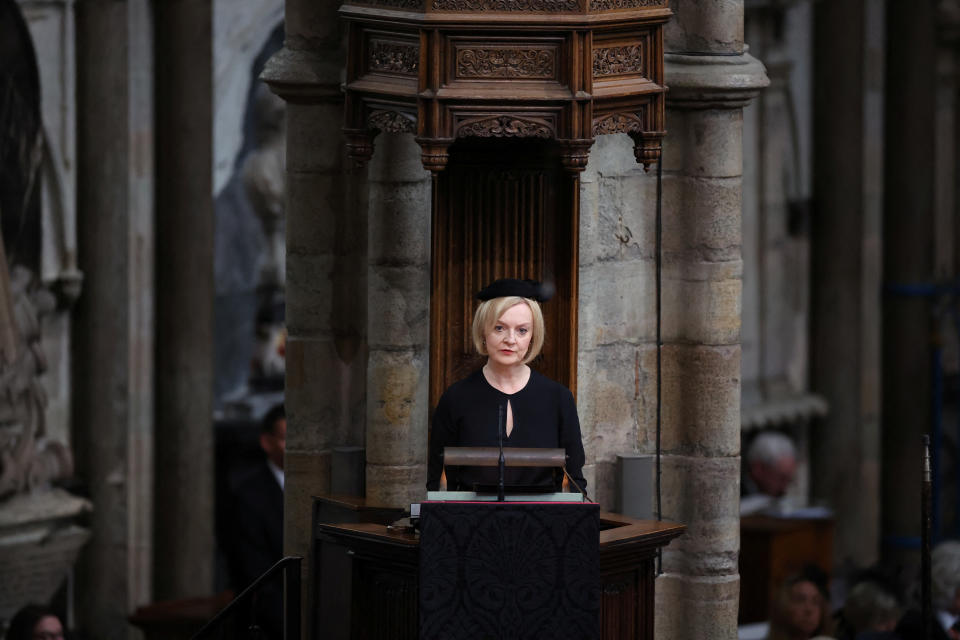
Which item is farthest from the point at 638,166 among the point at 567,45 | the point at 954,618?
the point at 954,618

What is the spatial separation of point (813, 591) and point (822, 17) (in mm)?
4777

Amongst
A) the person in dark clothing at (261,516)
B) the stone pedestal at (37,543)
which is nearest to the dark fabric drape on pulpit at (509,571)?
the person in dark clothing at (261,516)

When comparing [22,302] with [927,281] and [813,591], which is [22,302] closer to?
[813,591]

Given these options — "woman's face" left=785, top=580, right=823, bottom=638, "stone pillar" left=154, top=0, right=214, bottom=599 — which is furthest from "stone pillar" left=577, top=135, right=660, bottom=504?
"stone pillar" left=154, top=0, right=214, bottom=599

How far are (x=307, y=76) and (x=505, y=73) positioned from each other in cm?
114

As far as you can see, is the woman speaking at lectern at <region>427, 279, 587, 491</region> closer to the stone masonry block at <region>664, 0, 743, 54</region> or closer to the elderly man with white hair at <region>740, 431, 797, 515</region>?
the stone masonry block at <region>664, 0, 743, 54</region>

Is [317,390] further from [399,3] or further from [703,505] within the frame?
[399,3]

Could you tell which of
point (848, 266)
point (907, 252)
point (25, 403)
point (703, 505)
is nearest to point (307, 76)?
point (703, 505)

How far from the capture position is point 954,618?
10.4 m

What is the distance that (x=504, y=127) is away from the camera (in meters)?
7.71

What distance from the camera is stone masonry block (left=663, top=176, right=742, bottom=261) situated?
28.7ft

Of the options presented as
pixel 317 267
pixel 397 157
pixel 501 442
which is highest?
pixel 397 157

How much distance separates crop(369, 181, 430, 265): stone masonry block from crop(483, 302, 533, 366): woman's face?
78 cm

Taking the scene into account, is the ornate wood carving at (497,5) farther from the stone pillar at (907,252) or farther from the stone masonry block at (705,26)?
the stone pillar at (907,252)
